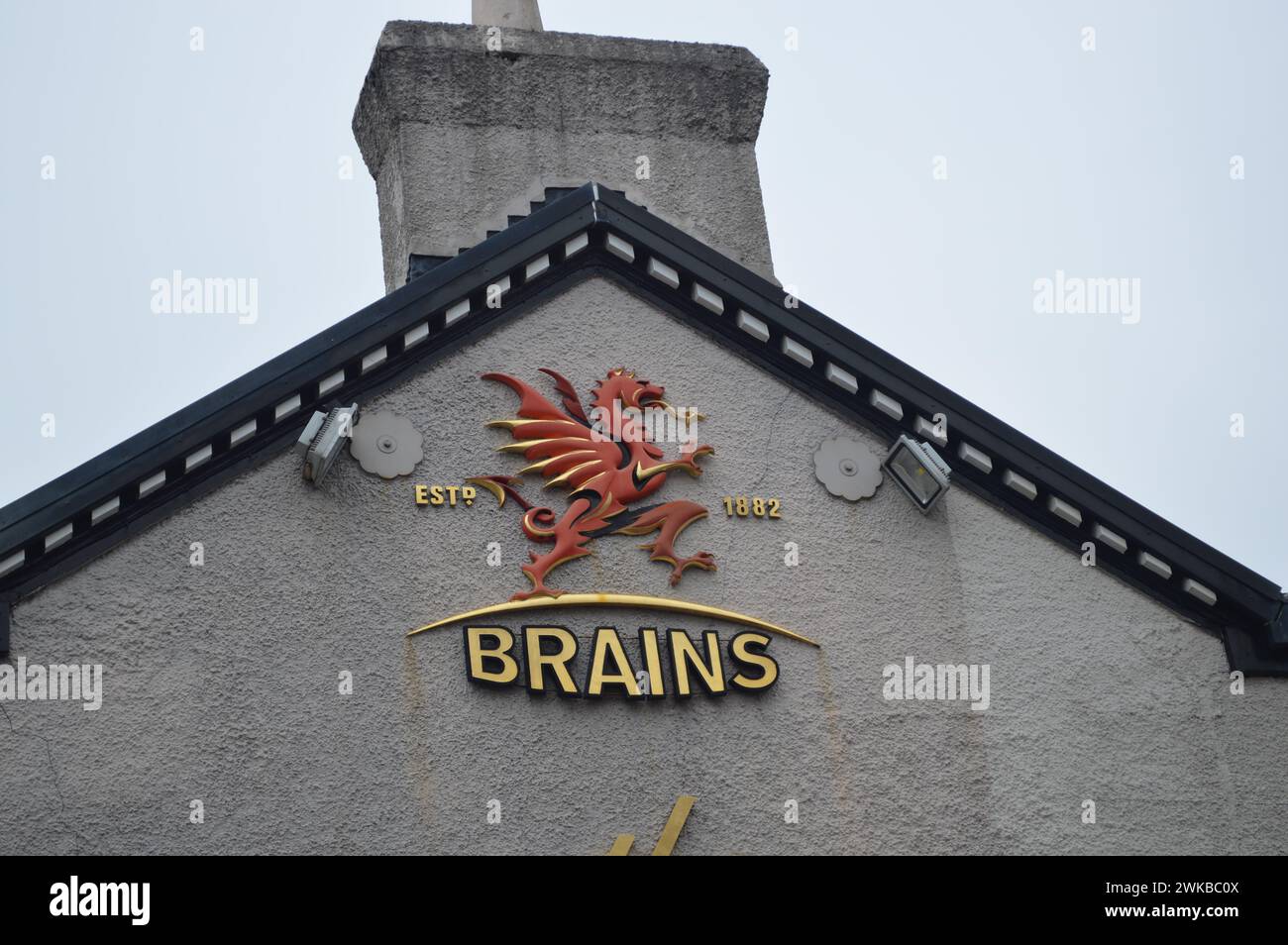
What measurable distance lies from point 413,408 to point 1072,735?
561cm

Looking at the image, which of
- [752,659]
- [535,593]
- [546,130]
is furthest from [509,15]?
[752,659]

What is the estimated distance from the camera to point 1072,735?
1570 cm

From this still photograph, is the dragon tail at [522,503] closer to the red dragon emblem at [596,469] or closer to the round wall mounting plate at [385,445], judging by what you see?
the red dragon emblem at [596,469]

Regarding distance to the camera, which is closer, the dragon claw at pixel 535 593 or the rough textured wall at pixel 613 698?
the rough textured wall at pixel 613 698

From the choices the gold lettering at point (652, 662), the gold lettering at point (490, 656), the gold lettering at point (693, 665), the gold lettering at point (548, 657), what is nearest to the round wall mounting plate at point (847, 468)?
the gold lettering at point (693, 665)

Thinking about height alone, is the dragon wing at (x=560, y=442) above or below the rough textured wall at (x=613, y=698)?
above

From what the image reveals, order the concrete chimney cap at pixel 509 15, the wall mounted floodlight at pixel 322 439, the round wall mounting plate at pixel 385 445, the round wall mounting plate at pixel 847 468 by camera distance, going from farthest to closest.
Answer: the concrete chimney cap at pixel 509 15 < the round wall mounting plate at pixel 847 468 < the round wall mounting plate at pixel 385 445 < the wall mounted floodlight at pixel 322 439

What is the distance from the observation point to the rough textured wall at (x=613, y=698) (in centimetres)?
1397

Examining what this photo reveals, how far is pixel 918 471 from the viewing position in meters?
16.0

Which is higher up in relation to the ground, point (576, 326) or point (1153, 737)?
point (576, 326)

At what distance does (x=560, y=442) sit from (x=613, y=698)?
208cm

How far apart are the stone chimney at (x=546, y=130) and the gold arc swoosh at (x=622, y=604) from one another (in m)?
5.52
